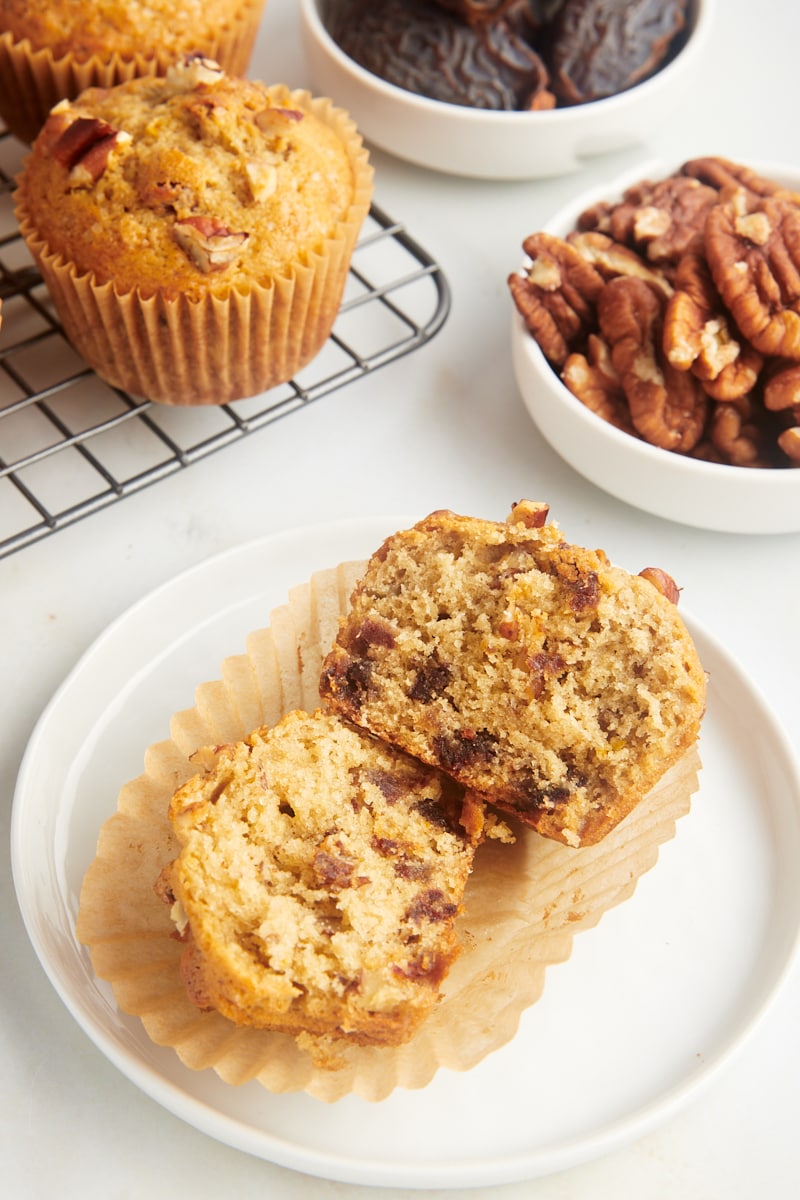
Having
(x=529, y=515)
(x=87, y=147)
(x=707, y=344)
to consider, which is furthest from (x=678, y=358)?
(x=87, y=147)

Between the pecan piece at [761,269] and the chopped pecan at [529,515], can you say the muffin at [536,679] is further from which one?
the pecan piece at [761,269]

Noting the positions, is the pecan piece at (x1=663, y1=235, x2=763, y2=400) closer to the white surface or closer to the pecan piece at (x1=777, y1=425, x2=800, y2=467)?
the pecan piece at (x1=777, y1=425, x2=800, y2=467)

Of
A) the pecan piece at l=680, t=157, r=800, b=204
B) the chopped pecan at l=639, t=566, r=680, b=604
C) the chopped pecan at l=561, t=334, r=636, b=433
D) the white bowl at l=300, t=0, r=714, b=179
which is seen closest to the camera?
the chopped pecan at l=639, t=566, r=680, b=604

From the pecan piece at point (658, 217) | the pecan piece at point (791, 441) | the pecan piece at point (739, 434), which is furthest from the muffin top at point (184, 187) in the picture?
the pecan piece at point (791, 441)

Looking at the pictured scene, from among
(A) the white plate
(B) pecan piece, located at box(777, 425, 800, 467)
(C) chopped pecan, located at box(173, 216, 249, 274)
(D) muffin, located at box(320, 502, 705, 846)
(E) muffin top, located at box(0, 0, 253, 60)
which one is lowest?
(A) the white plate

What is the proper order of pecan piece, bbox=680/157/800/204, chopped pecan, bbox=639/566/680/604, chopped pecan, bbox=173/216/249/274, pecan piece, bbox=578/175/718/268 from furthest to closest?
pecan piece, bbox=680/157/800/204, pecan piece, bbox=578/175/718/268, chopped pecan, bbox=173/216/249/274, chopped pecan, bbox=639/566/680/604

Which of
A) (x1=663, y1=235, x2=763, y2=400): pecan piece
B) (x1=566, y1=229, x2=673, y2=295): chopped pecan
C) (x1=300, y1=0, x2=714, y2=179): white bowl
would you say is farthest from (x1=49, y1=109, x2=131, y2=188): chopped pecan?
(x1=663, y1=235, x2=763, y2=400): pecan piece

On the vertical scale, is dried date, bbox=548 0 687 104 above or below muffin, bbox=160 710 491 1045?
above
